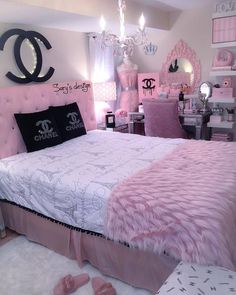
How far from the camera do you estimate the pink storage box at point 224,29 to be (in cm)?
361

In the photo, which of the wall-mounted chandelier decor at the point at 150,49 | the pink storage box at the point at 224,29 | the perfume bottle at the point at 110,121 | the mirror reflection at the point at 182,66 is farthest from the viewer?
the wall-mounted chandelier decor at the point at 150,49

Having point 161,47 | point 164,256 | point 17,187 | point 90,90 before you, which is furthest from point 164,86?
point 164,256

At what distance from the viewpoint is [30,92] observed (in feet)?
10.3

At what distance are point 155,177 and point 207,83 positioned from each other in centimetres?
244

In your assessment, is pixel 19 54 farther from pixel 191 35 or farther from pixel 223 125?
pixel 223 125

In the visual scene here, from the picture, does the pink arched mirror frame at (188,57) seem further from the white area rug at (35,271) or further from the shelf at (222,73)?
the white area rug at (35,271)

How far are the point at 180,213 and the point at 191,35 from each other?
3242 millimetres

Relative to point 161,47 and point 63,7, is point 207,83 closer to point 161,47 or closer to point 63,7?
point 161,47

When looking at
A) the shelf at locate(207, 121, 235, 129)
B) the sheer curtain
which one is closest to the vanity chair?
the shelf at locate(207, 121, 235, 129)

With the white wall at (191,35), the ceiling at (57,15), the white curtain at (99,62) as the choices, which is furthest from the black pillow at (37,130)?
the white wall at (191,35)

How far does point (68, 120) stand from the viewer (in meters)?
3.33

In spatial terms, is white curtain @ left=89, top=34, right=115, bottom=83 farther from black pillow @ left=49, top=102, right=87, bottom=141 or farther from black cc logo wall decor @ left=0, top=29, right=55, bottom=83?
black pillow @ left=49, top=102, right=87, bottom=141

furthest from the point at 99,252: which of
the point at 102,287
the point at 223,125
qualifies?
the point at 223,125

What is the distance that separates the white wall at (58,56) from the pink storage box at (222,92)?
5.86 feet
